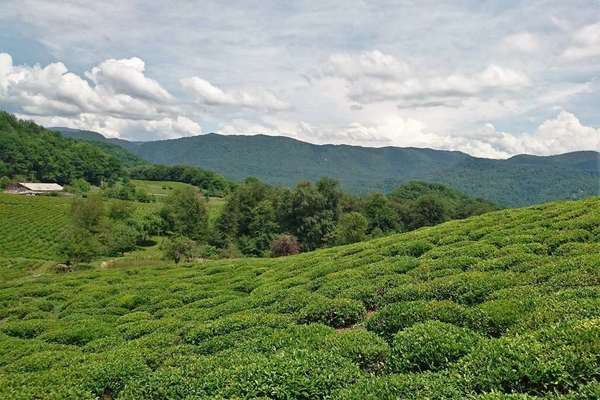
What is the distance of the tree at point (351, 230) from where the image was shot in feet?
297

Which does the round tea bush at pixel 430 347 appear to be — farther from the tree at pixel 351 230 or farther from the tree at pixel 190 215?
the tree at pixel 190 215

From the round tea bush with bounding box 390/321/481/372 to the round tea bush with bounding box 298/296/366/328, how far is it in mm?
3894

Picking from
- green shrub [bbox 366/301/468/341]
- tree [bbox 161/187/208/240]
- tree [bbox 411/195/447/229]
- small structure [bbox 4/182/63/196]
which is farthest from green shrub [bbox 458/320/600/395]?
small structure [bbox 4/182/63/196]

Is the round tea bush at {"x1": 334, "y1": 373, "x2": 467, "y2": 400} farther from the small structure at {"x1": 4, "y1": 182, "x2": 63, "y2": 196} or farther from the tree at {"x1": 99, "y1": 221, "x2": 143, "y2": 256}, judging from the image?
the small structure at {"x1": 4, "y1": 182, "x2": 63, "y2": 196}

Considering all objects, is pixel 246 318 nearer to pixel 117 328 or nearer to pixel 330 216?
pixel 117 328

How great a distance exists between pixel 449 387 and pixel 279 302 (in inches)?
444

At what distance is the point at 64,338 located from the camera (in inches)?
732

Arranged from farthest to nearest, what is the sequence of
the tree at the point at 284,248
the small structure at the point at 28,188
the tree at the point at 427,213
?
the small structure at the point at 28,188 < the tree at the point at 427,213 < the tree at the point at 284,248

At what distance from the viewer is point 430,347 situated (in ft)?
30.9

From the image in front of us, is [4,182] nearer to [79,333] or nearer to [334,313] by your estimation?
[79,333]

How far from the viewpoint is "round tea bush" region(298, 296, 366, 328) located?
46.2ft

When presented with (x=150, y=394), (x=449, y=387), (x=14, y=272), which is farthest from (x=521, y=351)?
(x=14, y=272)

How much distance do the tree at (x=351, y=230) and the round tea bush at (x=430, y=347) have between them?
80.3m

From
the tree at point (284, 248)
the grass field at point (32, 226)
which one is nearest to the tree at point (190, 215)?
the grass field at point (32, 226)
